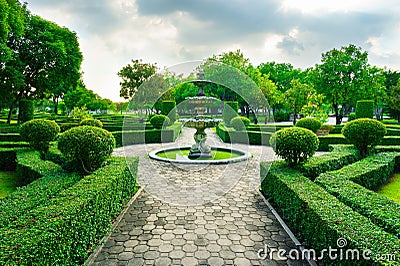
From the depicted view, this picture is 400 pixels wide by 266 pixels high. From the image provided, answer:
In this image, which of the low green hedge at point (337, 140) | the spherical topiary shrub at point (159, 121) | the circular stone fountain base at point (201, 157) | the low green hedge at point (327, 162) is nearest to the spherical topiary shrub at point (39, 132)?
the circular stone fountain base at point (201, 157)

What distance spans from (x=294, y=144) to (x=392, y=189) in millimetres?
3073

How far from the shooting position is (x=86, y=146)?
19.8 ft

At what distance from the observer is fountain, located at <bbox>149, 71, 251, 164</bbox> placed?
31.8ft

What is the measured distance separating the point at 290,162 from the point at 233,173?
2211 mm

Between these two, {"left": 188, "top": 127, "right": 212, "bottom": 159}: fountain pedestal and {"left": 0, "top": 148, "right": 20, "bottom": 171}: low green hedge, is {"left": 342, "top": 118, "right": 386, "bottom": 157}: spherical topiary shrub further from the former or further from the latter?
{"left": 0, "top": 148, "right": 20, "bottom": 171}: low green hedge

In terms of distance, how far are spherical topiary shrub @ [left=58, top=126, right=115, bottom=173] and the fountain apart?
384 centimetres

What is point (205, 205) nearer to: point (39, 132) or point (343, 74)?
point (39, 132)

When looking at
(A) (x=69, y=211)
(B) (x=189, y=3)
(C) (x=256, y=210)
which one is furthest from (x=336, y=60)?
(A) (x=69, y=211)

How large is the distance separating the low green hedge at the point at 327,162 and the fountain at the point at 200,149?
337cm

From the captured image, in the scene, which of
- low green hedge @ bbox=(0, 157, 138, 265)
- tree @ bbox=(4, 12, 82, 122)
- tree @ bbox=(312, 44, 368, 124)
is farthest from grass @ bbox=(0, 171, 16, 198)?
tree @ bbox=(312, 44, 368, 124)

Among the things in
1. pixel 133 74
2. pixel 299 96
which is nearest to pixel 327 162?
pixel 299 96

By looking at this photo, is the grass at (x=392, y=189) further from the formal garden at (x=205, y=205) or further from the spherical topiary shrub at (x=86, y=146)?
the spherical topiary shrub at (x=86, y=146)

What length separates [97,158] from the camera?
6258 mm

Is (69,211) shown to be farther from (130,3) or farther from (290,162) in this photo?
(130,3)
